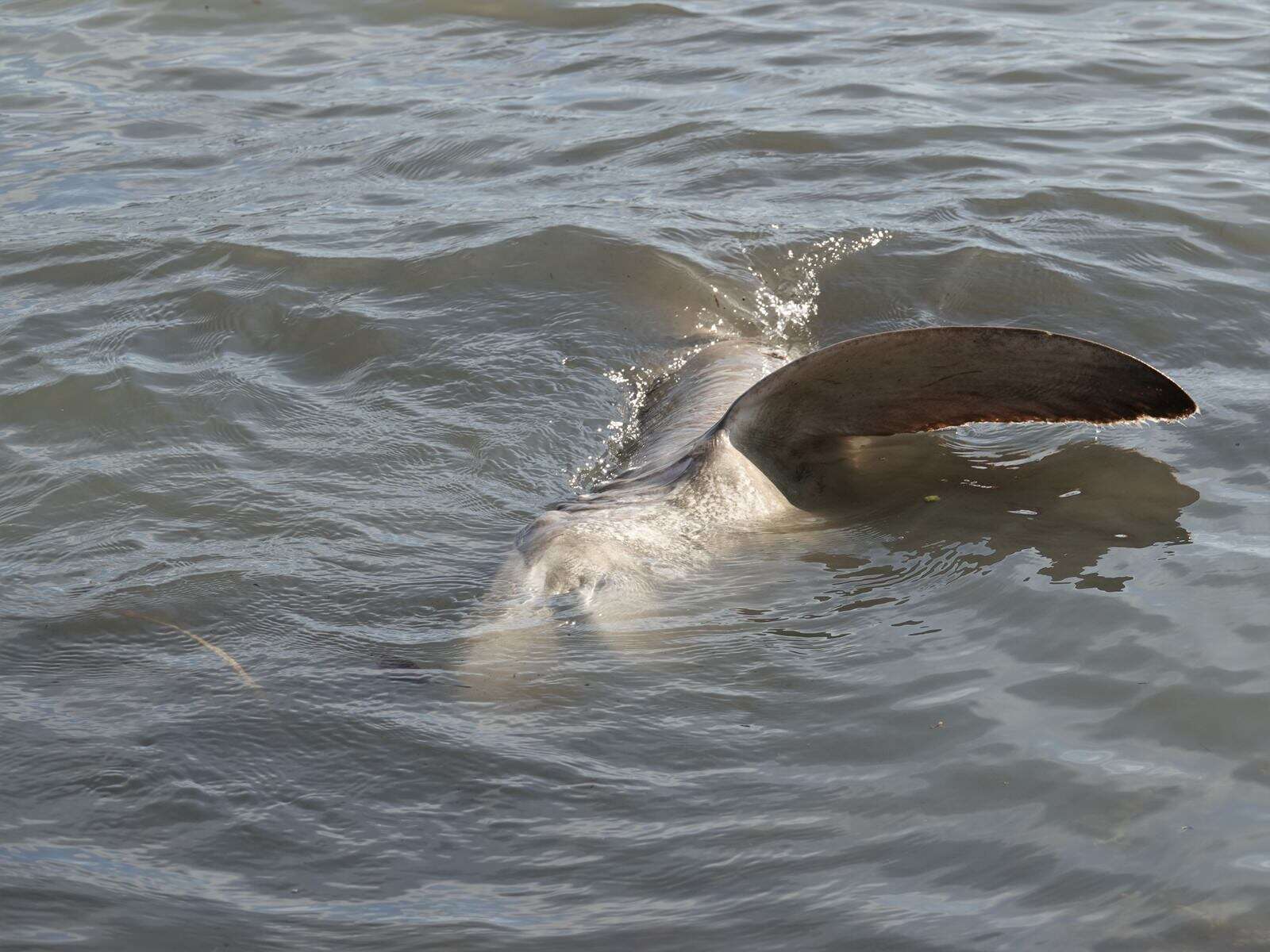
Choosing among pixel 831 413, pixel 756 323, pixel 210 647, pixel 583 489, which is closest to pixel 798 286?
pixel 756 323

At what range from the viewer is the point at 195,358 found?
17.6 feet

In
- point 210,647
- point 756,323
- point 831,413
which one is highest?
point 831,413

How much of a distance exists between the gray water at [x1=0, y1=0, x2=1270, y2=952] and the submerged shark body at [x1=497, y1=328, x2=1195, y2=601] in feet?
0.44

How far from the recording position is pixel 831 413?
12.6 ft

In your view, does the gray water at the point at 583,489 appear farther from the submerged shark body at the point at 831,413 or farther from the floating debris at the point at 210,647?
the submerged shark body at the point at 831,413

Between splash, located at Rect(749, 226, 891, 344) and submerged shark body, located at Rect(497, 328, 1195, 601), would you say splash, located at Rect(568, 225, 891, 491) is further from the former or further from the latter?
submerged shark body, located at Rect(497, 328, 1195, 601)

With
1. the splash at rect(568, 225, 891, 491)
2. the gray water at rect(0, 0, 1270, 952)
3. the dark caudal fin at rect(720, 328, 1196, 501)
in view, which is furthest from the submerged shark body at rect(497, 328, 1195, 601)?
the splash at rect(568, 225, 891, 491)

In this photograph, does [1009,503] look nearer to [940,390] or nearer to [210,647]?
[940,390]

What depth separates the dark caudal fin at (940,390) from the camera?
371 cm

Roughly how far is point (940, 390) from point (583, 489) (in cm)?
114

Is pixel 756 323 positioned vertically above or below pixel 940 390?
below

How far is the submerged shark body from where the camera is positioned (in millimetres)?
3656

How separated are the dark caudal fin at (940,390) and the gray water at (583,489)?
11.0 inches

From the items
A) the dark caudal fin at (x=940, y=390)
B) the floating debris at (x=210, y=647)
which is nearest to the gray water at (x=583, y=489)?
the floating debris at (x=210, y=647)
